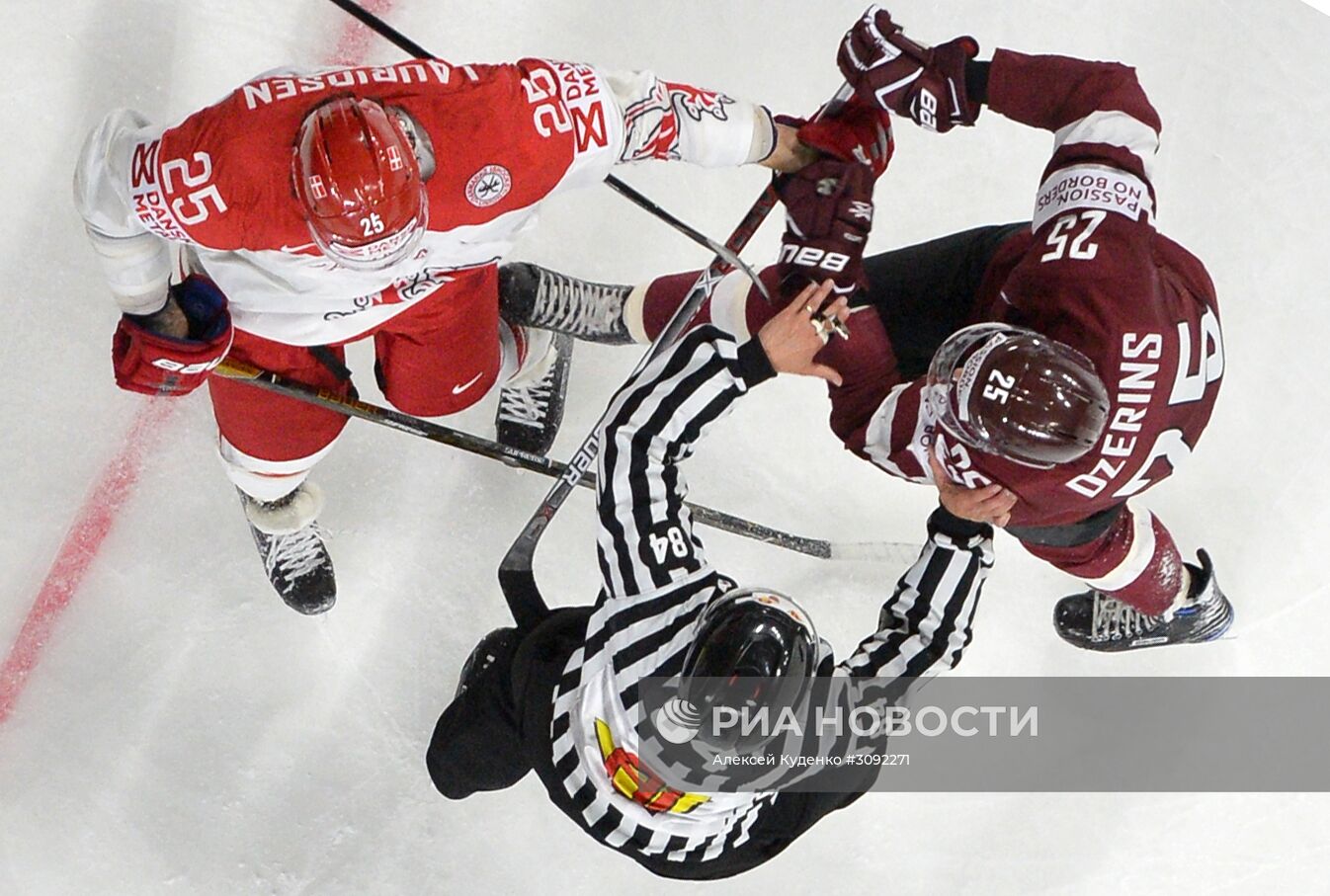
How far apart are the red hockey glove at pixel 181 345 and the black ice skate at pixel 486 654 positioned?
32.5 inches

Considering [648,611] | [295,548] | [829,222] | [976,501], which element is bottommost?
[295,548]

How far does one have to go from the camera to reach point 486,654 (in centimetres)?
250

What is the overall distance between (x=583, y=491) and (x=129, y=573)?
1.07 meters

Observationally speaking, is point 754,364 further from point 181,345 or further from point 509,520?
point 509,520

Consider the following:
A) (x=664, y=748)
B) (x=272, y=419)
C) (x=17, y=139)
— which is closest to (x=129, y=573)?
(x=272, y=419)

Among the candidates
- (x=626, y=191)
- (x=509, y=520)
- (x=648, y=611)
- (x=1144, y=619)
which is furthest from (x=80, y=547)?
(x=1144, y=619)

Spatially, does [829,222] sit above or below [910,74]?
below

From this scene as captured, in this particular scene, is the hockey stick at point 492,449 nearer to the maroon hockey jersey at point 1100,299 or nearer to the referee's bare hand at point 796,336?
the referee's bare hand at point 796,336

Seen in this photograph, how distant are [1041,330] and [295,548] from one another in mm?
1663

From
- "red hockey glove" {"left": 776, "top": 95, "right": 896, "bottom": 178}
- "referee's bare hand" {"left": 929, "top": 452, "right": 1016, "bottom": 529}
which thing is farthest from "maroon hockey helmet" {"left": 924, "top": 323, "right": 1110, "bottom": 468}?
"red hockey glove" {"left": 776, "top": 95, "right": 896, "bottom": 178}

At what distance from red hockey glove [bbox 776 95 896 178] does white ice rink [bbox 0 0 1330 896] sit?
2.36ft

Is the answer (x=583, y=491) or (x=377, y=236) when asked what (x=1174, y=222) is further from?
(x=377, y=236)

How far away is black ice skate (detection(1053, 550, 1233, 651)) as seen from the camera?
8.78 ft

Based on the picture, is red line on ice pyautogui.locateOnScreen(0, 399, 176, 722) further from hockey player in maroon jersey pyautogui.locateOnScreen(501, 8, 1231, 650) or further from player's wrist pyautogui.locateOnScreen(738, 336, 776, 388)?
player's wrist pyautogui.locateOnScreen(738, 336, 776, 388)
